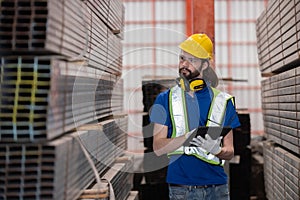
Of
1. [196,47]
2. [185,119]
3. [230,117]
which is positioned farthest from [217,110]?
[196,47]

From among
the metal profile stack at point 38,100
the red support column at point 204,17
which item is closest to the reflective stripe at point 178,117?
the metal profile stack at point 38,100

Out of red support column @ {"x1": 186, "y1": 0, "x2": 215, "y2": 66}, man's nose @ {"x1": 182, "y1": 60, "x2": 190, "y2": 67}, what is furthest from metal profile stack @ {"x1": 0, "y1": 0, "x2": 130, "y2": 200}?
red support column @ {"x1": 186, "y1": 0, "x2": 215, "y2": 66}

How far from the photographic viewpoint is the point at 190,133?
2.95 metres

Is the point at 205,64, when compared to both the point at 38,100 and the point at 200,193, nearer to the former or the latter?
the point at 200,193

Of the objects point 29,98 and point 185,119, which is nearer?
point 29,98

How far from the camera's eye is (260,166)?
5961 millimetres

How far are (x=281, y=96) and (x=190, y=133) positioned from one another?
1.32 m

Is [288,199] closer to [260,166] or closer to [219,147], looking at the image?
[219,147]

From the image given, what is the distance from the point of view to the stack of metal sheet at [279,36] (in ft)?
11.2

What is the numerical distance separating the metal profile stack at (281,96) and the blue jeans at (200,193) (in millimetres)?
647

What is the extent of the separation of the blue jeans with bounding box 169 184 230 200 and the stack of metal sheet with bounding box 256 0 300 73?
115 centimetres

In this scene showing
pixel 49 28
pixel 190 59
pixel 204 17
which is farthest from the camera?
pixel 204 17

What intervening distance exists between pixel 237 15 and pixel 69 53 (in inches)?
344

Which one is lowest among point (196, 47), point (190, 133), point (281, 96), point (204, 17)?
point (190, 133)
